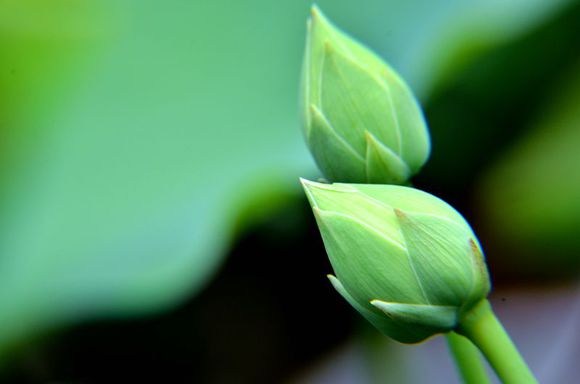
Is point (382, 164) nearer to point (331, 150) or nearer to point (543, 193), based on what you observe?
point (331, 150)

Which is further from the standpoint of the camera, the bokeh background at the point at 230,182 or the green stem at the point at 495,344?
the bokeh background at the point at 230,182

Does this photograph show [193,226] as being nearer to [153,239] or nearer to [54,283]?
[153,239]

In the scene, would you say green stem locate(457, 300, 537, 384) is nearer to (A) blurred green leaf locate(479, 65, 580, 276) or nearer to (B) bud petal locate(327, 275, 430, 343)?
(B) bud petal locate(327, 275, 430, 343)

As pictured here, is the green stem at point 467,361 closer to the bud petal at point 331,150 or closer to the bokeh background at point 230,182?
the bud petal at point 331,150

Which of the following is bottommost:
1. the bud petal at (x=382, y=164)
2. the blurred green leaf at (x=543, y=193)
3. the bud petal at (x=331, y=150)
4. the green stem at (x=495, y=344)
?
the blurred green leaf at (x=543, y=193)

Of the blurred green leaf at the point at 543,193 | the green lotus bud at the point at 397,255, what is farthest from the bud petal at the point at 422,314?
the blurred green leaf at the point at 543,193

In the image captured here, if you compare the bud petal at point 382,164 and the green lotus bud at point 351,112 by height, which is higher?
the green lotus bud at point 351,112

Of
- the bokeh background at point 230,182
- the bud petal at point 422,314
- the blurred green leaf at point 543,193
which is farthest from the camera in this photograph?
the blurred green leaf at point 543,193

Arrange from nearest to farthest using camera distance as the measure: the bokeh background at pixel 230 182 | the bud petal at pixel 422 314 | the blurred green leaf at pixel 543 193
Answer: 1. the bud petal at pixel 422 314
2. the bokeh background at pixel 230 182
3. the blurred green leaf at pixel 543 193
